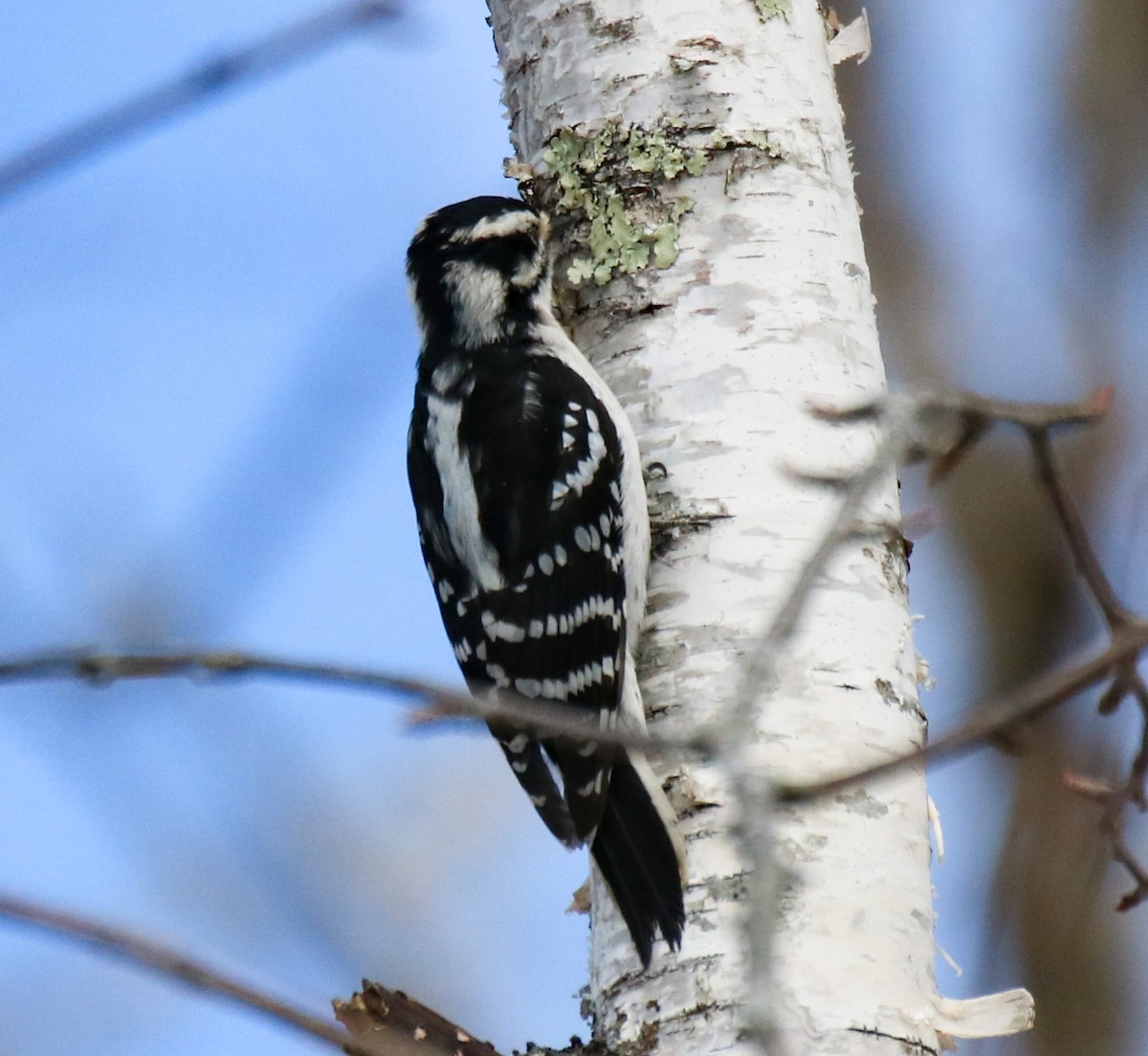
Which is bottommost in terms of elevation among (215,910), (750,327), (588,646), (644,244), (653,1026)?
(653,1026)

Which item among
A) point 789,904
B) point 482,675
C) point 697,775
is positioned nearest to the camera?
point 789,904

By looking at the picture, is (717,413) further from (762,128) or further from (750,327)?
(762,128)

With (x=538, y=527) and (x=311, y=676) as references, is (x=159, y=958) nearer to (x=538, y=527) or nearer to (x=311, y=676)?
(x=311, y=676)

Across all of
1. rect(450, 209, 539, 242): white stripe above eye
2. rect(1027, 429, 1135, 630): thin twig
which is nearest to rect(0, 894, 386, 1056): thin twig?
rect(1027, 429, 1135, 630): thin twig

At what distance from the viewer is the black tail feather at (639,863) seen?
8.52ft

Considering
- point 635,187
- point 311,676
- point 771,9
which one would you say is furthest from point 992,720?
point 771,9

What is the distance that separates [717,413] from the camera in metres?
3.03

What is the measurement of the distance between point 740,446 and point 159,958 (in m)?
2.17

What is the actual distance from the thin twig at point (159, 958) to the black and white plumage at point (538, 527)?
174cm

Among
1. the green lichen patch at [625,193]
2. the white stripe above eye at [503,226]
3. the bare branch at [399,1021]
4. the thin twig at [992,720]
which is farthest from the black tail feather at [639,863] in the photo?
the thin twig at [992,720]

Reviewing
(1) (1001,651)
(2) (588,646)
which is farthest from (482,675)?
(1) (1001,651)

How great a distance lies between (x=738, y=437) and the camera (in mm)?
2996

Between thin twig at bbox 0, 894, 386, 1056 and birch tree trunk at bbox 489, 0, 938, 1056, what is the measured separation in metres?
1.56

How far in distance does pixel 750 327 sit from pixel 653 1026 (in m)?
1.27
